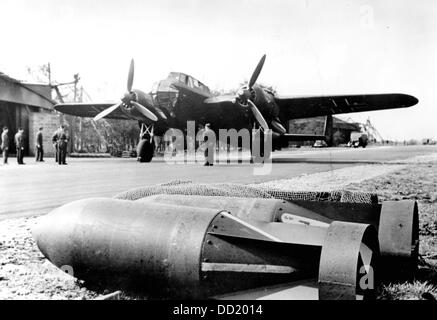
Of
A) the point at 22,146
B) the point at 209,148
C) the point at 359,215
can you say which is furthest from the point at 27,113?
the point at 359,215

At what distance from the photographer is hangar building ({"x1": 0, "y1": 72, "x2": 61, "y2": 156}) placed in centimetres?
3412

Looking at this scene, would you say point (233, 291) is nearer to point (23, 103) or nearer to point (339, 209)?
point (339, 209)

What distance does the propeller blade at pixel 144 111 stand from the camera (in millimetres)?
20173

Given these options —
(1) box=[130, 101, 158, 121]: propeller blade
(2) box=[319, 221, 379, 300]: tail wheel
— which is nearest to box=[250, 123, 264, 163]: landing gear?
(1) box=[130, 101, 158, 121]: propeller blade

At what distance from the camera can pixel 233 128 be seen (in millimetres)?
23375

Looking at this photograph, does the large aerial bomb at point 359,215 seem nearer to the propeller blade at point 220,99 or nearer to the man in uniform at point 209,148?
the man in uniform at point 209,148

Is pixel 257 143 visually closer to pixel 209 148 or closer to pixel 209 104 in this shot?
pixel 209 104

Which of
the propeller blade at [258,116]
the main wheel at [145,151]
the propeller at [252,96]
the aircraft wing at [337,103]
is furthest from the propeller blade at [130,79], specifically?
the aircraft wing at [337,103]

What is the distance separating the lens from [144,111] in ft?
66.5

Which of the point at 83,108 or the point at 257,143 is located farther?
the point at 83,108

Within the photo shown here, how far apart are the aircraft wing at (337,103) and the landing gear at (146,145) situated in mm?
7391

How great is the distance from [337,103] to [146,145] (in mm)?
A: 10901

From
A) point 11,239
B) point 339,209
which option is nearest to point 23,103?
point 11,239

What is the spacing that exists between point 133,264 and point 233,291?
0.74 metres
